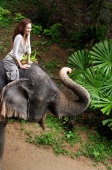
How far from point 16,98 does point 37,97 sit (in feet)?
0.83

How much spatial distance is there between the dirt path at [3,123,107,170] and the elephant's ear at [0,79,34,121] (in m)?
2.10

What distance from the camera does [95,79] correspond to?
19.4 feet

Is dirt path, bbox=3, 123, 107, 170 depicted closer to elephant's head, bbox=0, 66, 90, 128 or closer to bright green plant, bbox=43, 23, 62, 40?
elephant's head, bbox=0, 66, 90, 128

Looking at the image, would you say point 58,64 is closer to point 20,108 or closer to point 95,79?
point 95,79

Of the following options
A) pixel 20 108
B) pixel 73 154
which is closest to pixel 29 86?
pixel 20 108

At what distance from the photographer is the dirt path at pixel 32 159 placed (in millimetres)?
5543

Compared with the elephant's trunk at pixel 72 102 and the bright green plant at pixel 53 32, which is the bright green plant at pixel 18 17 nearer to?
the bright green plant at pixel 53 32

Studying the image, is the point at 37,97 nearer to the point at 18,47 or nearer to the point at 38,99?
the point at 38,99

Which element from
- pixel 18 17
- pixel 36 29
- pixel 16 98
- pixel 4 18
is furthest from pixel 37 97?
pixel 4 18

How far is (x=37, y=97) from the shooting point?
3672 mm

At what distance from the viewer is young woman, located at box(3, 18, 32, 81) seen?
12.5 feet

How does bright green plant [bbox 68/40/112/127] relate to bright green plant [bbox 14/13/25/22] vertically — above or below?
below

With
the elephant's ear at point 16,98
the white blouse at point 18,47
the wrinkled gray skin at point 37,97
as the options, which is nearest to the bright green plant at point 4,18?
the white blouse at point 18,47

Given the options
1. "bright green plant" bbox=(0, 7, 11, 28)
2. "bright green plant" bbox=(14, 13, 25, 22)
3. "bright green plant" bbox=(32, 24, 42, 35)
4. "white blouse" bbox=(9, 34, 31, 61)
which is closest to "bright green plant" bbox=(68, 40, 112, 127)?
"white blouse" bbox=(9, 34, 31, 61)
